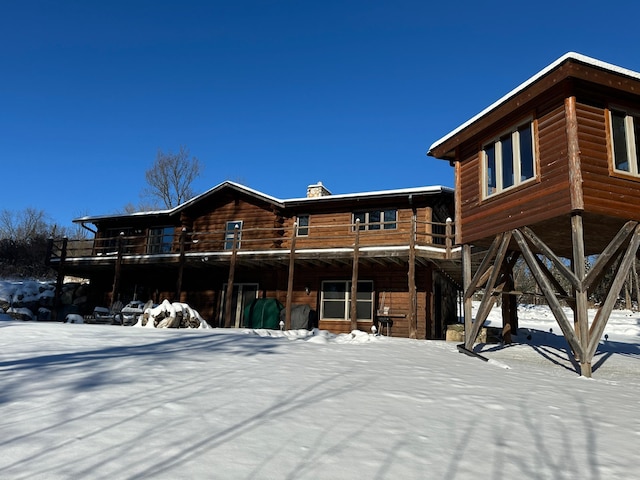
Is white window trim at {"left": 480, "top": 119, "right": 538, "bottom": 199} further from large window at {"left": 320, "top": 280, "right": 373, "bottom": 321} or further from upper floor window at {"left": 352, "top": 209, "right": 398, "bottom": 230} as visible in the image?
large window at {"left": 320, "top": 280, "right": 373, "bottom": 321}

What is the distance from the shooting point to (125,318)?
17.2 meters

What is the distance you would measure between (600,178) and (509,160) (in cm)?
215

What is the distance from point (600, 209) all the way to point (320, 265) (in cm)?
1157

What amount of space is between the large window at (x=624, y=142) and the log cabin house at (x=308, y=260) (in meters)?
6.69

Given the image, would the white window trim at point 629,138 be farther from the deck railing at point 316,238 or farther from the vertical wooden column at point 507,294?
the deck railing at point 316,238

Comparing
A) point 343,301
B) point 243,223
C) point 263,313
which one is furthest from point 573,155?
point 243,223

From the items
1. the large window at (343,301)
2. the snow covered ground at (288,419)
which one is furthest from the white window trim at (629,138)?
the large window at (343,301)

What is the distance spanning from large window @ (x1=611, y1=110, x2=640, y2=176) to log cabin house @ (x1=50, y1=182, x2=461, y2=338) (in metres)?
6.69

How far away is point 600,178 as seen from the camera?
8.42 metres

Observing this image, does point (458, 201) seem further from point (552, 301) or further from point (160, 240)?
point (160, 240)

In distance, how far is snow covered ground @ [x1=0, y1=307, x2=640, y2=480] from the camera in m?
2.74

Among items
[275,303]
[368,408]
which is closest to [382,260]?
[275,303]

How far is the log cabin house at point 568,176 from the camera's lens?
8.21 m

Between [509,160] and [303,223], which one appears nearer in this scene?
[509,160]
